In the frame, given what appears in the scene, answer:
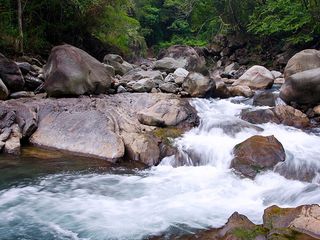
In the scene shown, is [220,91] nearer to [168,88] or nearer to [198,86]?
[198,86]

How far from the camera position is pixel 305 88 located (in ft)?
30.9

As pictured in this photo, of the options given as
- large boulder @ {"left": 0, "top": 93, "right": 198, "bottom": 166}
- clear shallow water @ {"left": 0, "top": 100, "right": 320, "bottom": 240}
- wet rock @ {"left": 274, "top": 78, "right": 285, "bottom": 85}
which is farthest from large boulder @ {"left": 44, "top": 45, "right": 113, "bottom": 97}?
wet rock @ {"left": 274, "top": 78, "right": 285, "bottom": 85}

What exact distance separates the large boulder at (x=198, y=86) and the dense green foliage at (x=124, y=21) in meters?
4.78

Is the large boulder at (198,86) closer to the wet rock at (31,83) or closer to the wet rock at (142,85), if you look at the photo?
the wet rock at (142,85)

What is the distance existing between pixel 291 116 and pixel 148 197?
4.75 meters

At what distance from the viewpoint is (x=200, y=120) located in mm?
8930

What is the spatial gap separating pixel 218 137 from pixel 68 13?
8.30m

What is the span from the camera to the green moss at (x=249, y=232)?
380cm

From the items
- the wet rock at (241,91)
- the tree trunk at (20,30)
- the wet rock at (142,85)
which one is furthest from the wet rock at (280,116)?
the tree trunk at (20,30)

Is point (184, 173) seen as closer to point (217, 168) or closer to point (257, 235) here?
point (217, 168)

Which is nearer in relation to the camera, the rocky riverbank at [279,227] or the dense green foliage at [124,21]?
the rocky riverbank at [279,227]

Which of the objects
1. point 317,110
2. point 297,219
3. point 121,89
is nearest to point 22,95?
point 121,89

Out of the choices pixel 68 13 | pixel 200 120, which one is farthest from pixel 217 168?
pixel 68 13

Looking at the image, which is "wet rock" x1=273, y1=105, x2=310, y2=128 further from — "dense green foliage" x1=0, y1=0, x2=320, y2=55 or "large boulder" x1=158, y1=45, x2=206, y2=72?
"dense green foliage" x1=0, y1=0, x2=320, y2=55
